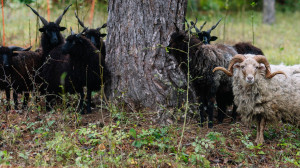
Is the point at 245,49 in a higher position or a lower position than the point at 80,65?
higher

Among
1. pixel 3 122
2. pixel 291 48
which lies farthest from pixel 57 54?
pixel 291 48

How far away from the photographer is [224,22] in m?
7.68

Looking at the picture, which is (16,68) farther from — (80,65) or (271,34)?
(271,34)

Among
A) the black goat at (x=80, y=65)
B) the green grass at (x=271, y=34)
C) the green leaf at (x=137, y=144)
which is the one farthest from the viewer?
the green grass at (x=271, y=34)

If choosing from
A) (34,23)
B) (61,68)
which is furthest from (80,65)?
(34,23)

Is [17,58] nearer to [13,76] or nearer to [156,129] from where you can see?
[13,76]

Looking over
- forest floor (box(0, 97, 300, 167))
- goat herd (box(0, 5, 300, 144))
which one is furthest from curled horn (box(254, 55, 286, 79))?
forest floor (box(0, 97, 300, 167))

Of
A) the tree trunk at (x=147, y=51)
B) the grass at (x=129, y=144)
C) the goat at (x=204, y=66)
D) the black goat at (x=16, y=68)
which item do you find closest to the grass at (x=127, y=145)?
the grass at (x=129, y=144)

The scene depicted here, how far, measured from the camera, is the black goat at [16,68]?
267 inches

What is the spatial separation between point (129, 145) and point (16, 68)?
3.29 meters

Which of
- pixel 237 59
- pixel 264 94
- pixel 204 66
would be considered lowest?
pixel 264 94

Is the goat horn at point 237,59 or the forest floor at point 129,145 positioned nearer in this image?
the forest floor at point 129,145

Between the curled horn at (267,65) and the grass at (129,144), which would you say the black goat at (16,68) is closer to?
the grass at (129,144)

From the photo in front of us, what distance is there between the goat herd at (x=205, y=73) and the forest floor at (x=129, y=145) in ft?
1.51
